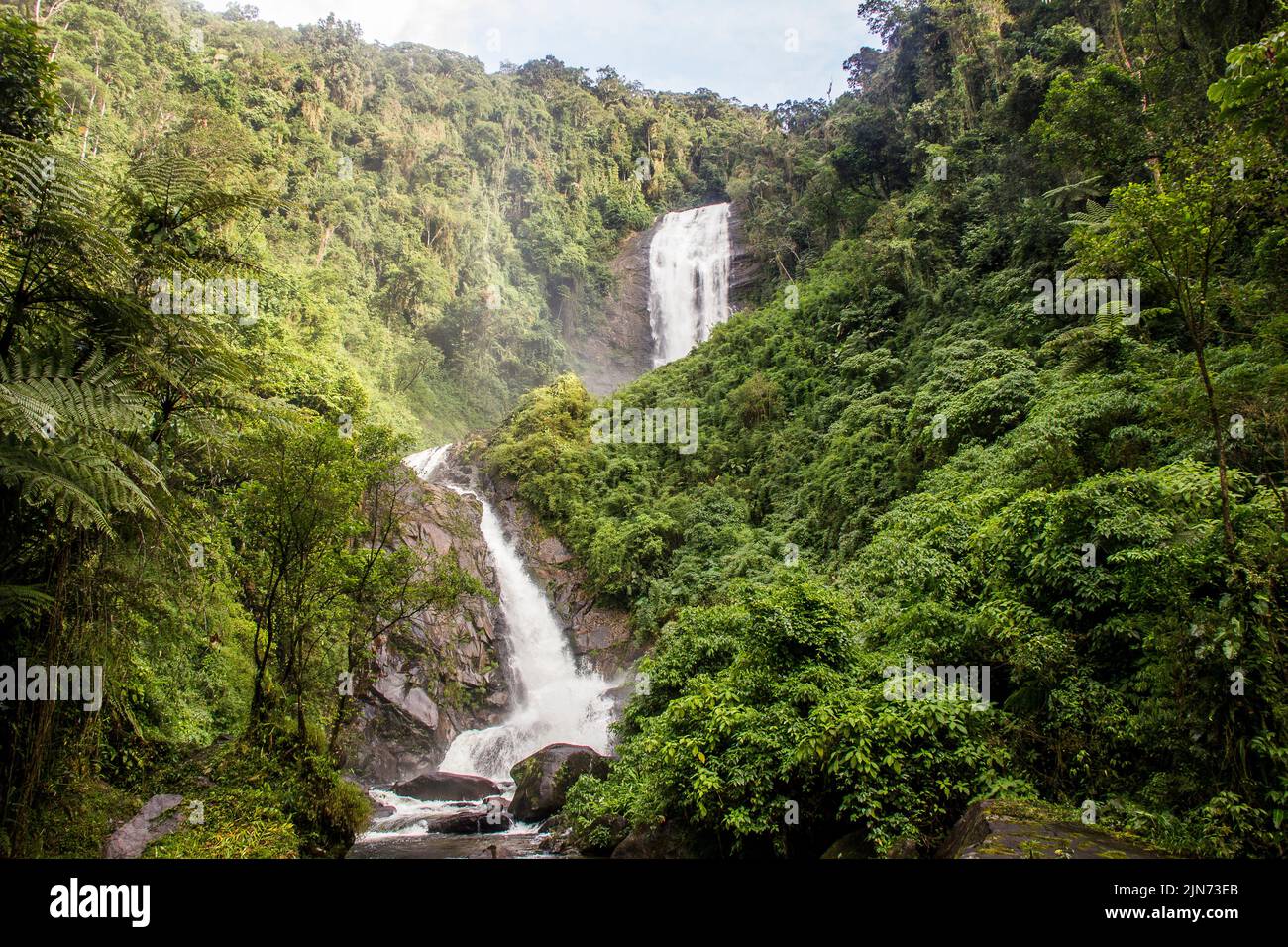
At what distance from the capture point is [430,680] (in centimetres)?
2011

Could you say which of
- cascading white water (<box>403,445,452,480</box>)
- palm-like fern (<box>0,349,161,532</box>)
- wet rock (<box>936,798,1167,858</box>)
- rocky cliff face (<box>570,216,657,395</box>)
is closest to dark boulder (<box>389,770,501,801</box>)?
wet rock (<box>936,798,1167,858</box>)

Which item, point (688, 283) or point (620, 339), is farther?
point (620, 339)

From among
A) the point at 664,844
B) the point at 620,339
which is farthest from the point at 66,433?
the point at 620,339

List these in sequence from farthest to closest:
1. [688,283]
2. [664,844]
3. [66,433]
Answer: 1. [688,283]
2. [664,844]
3. [66,433]

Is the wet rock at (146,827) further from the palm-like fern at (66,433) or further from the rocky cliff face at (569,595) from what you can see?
the rocky cliff face at (569,595)

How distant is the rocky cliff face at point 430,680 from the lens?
1867 cm

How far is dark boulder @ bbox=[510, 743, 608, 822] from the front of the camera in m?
15.0

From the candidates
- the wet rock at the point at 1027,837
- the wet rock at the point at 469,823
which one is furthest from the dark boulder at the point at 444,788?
the wet rock at the point at 1027,837

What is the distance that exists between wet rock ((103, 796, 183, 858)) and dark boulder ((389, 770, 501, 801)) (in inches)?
404

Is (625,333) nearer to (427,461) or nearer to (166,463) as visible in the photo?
(427,461)

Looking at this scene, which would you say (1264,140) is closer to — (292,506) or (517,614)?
(292,506)

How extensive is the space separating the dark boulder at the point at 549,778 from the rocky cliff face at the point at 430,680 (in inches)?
160

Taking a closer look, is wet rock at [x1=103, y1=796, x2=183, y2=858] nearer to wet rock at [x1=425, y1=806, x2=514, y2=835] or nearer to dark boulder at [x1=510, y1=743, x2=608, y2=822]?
wet rock at [x1=425, y1=806, x2=514, y2=835]

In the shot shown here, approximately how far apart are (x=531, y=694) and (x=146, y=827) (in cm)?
1585
